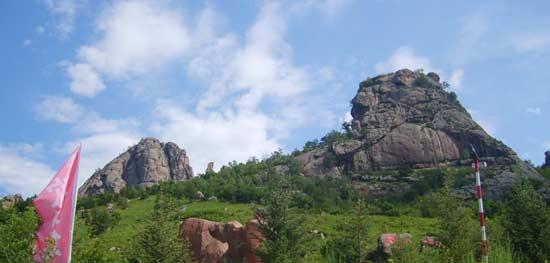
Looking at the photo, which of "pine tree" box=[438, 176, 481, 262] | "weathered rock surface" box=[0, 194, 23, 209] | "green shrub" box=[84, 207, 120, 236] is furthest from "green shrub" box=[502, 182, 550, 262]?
"green shrub" box=[84, 207, 120, 236]

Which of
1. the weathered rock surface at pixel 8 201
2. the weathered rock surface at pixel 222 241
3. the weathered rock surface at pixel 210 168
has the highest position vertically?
the weathered rock surface at pixel 210 168

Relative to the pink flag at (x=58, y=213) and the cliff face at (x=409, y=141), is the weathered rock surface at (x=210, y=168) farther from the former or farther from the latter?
the pink flag at (x=58, y=213)

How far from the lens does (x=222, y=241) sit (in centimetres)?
3331

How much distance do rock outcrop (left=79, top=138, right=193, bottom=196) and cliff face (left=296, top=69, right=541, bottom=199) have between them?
134ft

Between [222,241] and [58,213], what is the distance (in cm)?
2468

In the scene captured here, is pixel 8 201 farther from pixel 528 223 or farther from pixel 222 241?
pixel 528 223

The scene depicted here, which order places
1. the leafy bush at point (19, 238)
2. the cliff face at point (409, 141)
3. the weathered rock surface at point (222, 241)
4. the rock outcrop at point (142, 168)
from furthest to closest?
the rock outcrop at point (142, 168), the cliff face at point (409, 141), the weathered rock surface at point (222, 241), the leafy bush at point (19, 238)

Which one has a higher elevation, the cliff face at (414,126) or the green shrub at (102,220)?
the cliff face at (414,126)

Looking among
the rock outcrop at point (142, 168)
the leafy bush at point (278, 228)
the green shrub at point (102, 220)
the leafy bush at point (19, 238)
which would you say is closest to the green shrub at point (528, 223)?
the leafy bush at point (278, 228)

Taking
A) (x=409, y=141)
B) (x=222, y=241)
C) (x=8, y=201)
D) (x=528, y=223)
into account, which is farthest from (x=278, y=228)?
(x=409, y=141)

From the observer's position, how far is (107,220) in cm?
5434

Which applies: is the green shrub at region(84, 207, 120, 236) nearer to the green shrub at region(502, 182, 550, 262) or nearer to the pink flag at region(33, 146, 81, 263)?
the green shrub at region(502, 182, 550, 262)

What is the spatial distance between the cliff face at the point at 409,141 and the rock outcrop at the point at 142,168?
134 feet

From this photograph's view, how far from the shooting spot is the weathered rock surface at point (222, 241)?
32.4 meters
